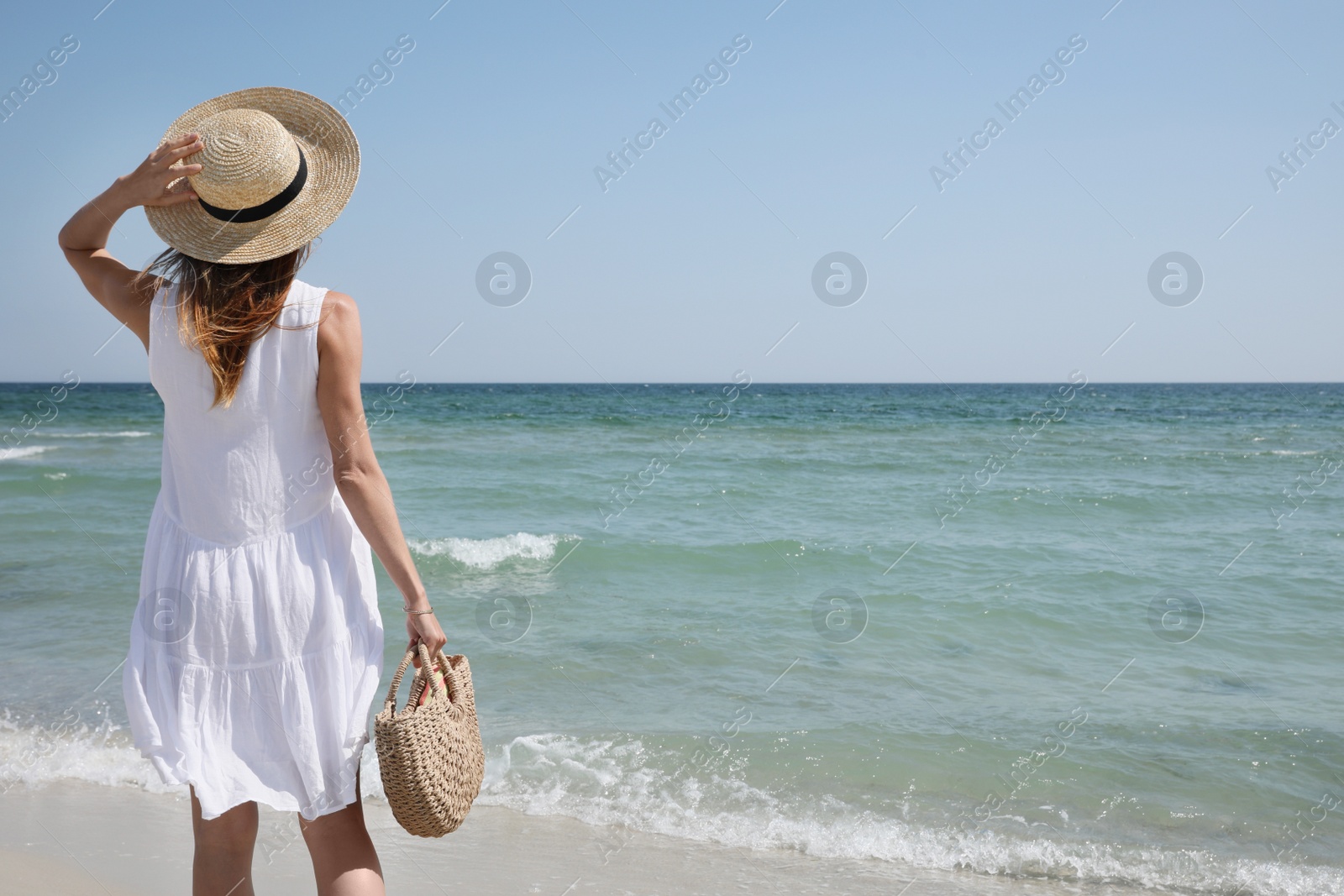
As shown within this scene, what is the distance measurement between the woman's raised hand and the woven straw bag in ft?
3.19

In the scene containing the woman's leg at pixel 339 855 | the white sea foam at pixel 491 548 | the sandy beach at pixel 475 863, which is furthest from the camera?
the white sea foam at pixel 491 548

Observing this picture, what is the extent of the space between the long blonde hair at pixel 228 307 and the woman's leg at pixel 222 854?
820 millimetres

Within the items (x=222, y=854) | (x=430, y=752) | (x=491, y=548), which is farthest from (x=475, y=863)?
(x=491, y=548)

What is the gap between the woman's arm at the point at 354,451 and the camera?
171 centimetres

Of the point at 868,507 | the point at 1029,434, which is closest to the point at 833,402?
the point at 1029,434

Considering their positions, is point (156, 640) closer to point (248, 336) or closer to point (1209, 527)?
point (248, 336)

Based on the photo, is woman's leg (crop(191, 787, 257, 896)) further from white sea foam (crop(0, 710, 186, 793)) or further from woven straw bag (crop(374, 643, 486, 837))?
white sea foam (crop(0, 710, 186, 793))

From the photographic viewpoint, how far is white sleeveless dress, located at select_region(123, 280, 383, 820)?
5.75 ft

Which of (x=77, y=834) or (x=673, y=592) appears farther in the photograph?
(x=673, y=592)

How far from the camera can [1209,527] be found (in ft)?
32.9

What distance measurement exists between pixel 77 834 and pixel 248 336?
2880mm

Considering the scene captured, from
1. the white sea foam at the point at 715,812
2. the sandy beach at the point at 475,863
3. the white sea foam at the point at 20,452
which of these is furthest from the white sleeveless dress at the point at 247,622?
the white sea foam at the point at 20,452

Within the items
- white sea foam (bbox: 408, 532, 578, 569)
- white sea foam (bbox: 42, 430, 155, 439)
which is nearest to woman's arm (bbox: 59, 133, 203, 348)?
white sea foam (bbox: 408, 532, 578, 569)

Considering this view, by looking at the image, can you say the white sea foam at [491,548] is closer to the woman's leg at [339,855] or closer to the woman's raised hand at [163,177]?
the woman's leg at [339,855]
